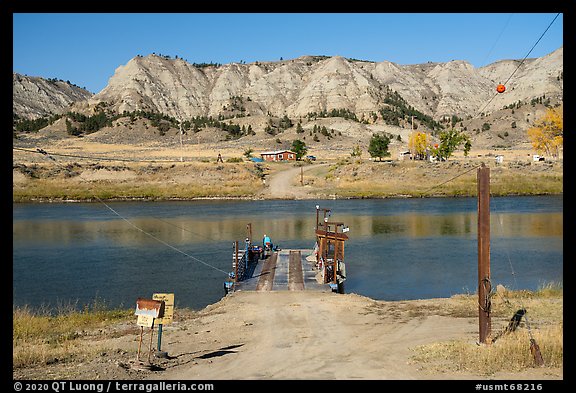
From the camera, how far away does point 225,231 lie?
4438cm

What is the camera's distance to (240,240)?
40.1m

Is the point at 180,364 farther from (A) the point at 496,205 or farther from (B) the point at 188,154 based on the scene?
(B) the point at 188,154

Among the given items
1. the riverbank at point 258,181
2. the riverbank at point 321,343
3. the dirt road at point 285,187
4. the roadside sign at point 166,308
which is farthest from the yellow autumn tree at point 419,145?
the roadside sign at point 166,308

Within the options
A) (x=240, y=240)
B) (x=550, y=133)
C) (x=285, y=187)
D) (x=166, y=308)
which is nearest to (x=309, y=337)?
(x=166, y=308)

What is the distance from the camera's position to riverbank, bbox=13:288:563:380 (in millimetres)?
11781

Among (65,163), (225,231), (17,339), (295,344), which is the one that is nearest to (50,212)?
(225,231)

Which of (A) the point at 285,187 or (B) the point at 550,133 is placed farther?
(B) the point at 550,133

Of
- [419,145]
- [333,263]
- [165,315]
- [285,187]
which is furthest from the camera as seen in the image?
[419,145]

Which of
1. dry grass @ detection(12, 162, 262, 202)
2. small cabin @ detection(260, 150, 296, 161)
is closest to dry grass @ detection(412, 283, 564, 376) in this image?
dry grass @ detection(12, 162, 262, 202)

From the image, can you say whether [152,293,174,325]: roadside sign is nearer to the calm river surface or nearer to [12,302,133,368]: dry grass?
[12,302,133,368]: dry grass

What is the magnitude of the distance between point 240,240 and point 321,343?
84.1 feet

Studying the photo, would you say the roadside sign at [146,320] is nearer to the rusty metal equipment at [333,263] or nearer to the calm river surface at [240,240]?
the calm river surface at [240,240]

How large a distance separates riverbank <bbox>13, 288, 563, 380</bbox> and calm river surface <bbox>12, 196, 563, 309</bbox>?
15.1ft

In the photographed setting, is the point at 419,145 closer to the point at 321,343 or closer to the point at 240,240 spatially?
the point at 240,240
